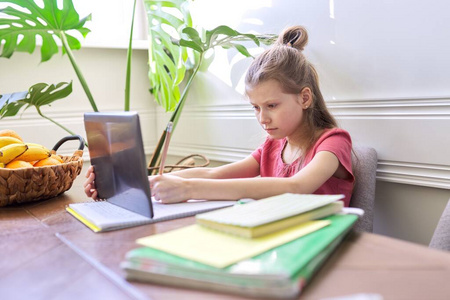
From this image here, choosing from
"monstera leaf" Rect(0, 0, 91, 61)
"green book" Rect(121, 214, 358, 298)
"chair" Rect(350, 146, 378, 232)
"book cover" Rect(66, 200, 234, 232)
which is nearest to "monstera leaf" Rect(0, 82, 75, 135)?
"monstera leaf" Rect(0, 0, 91, 61)

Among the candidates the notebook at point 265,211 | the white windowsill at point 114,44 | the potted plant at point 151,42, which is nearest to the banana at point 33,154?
the potted plant at point 151,42

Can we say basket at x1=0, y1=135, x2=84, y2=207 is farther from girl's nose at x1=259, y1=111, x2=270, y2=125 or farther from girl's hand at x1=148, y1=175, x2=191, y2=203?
girl's nose at x1=259, y1=111, x2=270, y2=125

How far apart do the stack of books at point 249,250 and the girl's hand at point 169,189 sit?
27cm

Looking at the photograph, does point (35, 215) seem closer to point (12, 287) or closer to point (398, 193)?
point (12, 287)

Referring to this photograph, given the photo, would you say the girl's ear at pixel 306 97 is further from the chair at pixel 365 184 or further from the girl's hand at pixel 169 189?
the girl's hand at pixel 169 189

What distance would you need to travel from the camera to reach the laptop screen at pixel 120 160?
0.82 m

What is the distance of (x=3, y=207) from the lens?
113 centimetres

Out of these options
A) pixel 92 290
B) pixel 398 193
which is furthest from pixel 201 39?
pixel 92 290

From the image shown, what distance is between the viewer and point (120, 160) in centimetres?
93

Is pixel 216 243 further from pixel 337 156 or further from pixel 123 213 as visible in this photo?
pixel 337 156

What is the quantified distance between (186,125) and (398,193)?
117cm

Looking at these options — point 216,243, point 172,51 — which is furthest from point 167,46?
point 216,243

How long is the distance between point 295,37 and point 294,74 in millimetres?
150

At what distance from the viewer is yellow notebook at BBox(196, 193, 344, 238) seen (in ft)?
2.05
